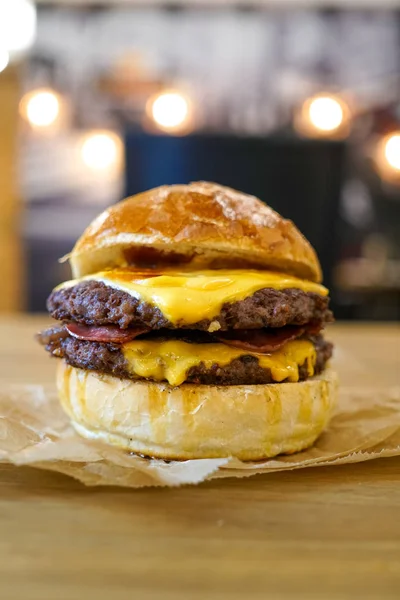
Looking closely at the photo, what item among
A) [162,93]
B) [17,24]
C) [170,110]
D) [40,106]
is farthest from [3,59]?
[170,110]

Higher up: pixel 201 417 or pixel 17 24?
pixel 17 24

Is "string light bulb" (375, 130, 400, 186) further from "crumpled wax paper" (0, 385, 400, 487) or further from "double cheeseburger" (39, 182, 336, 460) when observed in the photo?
"double cheeseburger" (39, 182, 336, 460)

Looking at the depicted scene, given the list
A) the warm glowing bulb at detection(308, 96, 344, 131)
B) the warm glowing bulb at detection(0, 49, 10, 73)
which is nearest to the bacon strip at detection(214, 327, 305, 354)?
the warm glowing bulb at detection(308, 96, 344, 131)

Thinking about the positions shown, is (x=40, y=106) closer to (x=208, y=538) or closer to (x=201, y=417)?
(x=201, y=417)

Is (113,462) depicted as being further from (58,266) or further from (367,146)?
(367,146)

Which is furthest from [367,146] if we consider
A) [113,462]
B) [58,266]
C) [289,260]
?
[113,462]

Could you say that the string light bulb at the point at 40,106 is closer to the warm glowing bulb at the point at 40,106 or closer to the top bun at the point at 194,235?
the warm glowing bulb at the point at 40,106
